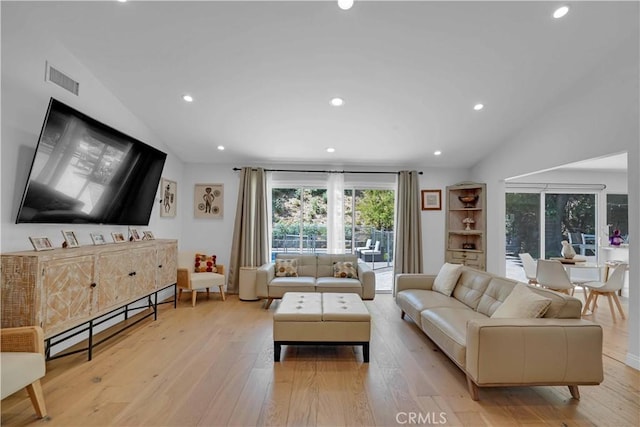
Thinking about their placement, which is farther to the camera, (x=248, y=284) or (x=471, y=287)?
(x=248, y=284)

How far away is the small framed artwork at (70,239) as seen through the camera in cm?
283

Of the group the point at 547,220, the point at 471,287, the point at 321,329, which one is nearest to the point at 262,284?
the point at 321,329

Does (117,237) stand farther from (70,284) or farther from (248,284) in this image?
(248,284)

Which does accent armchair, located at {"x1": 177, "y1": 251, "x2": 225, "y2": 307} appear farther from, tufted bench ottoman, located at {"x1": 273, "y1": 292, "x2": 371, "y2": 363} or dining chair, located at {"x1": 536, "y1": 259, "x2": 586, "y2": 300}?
dining chair, located at {"x1": 536, "y1": 259, "x2": 586, "y2": 300}

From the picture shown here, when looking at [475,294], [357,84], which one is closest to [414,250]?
[475,294]

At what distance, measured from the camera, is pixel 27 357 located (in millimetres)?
1878

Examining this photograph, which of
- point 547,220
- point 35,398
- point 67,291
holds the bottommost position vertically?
point 35,398

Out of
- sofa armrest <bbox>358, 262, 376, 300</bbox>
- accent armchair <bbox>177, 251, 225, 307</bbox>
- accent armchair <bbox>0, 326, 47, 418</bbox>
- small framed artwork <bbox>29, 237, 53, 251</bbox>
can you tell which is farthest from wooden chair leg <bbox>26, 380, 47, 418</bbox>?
sofa armrest <bbox>358, 262, 376, 300</bbox>

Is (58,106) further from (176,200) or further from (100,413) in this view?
(176,200)

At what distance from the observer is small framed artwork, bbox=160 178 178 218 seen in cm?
476

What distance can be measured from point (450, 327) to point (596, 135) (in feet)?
8.50

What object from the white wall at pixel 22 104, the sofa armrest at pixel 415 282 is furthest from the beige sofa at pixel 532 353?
the white wall at pixel 22 104

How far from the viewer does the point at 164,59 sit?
9.52 feet

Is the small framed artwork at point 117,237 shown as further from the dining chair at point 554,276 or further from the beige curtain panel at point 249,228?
the dining chair at point 554,276
